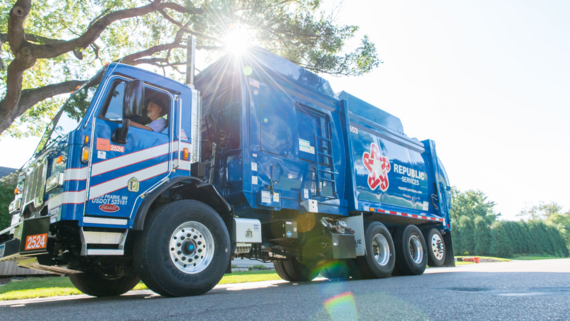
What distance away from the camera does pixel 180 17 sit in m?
13.1

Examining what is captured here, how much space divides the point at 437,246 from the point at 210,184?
6.69m

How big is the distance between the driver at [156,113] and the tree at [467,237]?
118ft

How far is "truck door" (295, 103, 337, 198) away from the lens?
6.40m

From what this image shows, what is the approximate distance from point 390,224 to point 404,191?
833 millimetres

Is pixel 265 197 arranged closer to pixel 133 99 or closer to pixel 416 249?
pixel 133 99

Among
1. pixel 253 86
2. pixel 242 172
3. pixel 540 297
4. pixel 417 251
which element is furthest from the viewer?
pixel 417 251

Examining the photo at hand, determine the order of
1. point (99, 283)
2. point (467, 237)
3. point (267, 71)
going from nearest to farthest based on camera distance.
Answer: point (99, 283)
point (267, 71)
point (467, 237)

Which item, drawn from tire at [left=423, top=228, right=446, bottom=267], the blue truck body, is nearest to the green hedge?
tire at [left=423, top=228, right=446, bottom=267]

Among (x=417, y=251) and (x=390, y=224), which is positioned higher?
(x=390, y=224)

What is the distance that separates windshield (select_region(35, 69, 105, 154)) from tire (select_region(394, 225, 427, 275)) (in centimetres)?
637

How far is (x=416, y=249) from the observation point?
841 centimetres

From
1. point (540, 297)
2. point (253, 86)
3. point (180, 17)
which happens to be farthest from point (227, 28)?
point (540, 297)

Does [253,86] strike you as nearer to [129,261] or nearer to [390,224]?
[129,261]

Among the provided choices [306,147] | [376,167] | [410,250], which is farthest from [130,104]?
[410,250]
